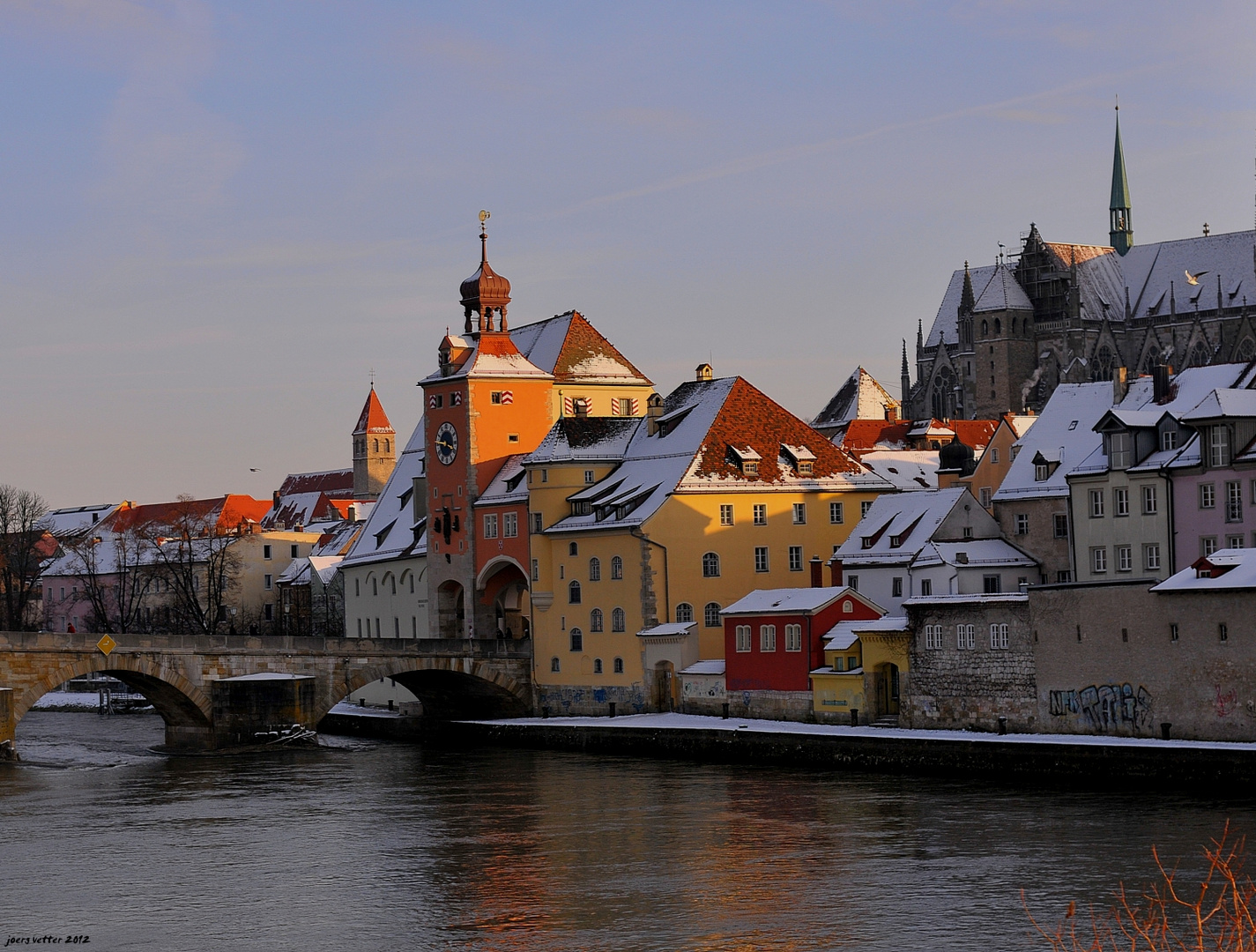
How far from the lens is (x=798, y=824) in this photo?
146ft

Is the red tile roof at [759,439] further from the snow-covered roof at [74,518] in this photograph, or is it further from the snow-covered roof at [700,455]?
the snow-covered roof at [74,518]

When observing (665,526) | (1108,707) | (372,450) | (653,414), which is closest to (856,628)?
(1108,707)

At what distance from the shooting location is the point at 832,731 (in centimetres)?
5903

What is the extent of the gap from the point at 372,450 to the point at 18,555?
66837 mm

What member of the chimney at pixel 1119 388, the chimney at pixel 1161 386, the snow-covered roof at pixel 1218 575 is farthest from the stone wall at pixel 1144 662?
the chimney at pixel 1119 388

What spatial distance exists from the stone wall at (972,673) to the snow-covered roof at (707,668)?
30.2ft

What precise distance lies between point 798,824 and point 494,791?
37.1ft

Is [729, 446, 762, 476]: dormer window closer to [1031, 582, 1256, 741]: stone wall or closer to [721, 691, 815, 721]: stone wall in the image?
[721, 691, 815, 721]: stone wall

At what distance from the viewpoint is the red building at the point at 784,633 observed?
210 feet

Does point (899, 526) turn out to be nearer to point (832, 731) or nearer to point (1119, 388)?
point (1119, 388)

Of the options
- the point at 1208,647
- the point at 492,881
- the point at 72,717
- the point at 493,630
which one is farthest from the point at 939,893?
the point at 72,717

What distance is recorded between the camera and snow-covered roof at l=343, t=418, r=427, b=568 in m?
88.6

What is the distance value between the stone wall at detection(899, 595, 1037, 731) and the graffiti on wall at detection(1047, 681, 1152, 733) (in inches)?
47.7

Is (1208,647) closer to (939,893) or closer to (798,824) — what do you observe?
(798,824)
